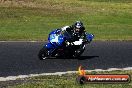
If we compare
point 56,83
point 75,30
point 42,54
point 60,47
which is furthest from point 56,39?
point 56,83

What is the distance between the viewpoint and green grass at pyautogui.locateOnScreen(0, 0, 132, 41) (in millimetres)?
31317

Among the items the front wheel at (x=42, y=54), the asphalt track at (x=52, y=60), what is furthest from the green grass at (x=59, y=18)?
the front wheel at (x=42, y=54)

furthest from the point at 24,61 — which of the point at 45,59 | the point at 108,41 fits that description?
the point at 108,41

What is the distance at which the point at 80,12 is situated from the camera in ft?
149

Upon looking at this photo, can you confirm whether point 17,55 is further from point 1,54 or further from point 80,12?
point 80,12

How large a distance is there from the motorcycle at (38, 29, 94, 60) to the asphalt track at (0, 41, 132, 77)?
1.04 ft

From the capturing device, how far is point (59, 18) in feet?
135

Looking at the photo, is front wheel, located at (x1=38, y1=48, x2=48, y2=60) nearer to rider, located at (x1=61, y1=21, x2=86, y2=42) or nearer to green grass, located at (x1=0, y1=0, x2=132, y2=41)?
rider, located at (x1=61, y1=21, x2=86, y2=42)

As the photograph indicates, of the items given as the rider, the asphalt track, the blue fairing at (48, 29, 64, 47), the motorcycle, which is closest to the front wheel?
the motorcycle

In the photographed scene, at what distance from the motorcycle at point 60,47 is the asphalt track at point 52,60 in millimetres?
318

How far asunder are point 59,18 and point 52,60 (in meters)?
21.5

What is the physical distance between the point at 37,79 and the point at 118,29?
22.2 meters

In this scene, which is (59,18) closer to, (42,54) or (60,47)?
(60,47)

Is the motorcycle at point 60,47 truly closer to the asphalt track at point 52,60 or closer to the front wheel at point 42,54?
the front wheel at point 42,54
